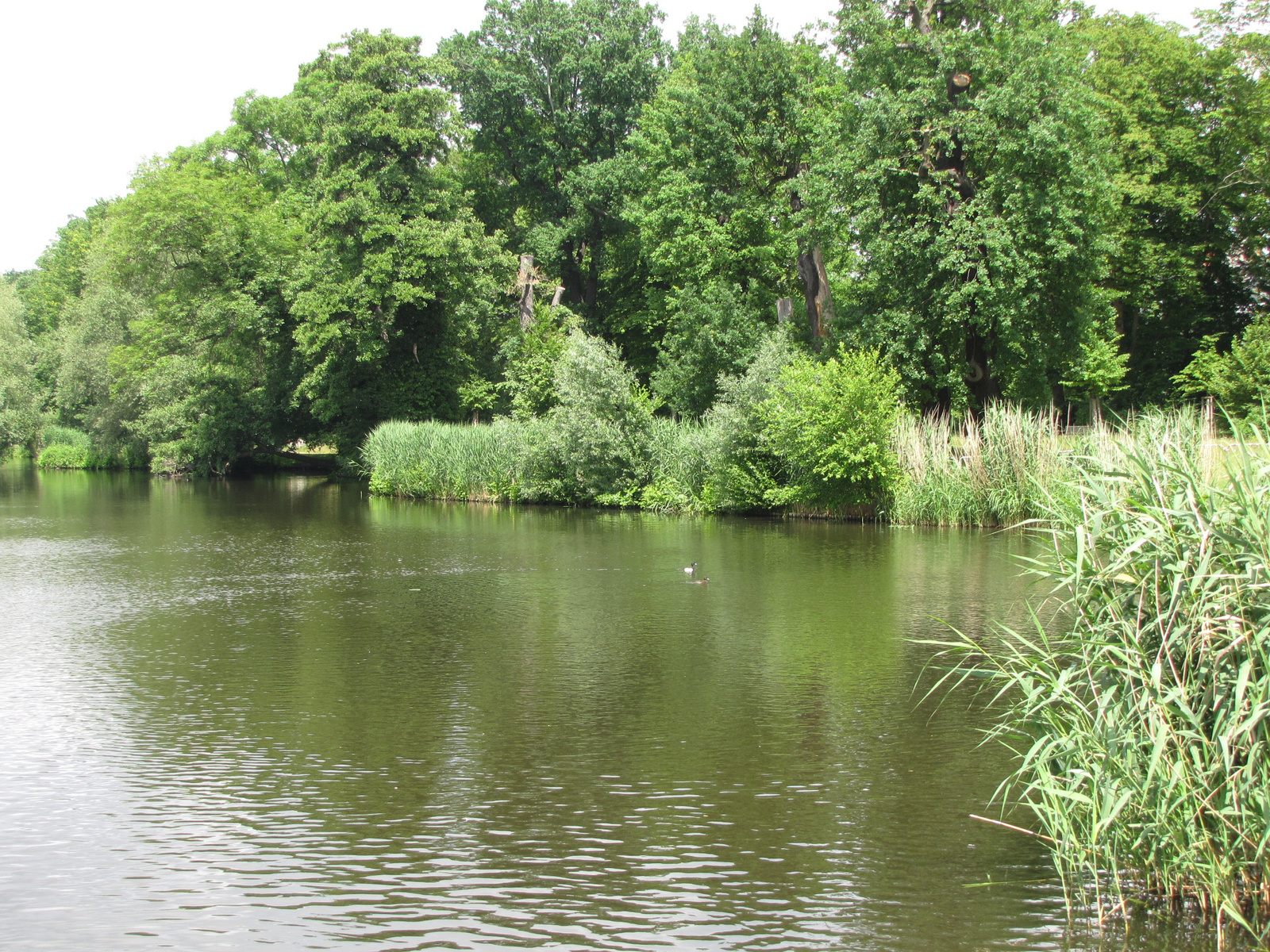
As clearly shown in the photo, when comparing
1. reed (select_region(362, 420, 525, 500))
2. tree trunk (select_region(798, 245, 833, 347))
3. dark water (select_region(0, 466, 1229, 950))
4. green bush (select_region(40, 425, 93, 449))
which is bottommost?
dark water (select_region(0, 466, 1229, 950))

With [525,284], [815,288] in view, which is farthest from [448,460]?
[815,288]

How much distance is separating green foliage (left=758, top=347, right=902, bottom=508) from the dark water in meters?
7.54

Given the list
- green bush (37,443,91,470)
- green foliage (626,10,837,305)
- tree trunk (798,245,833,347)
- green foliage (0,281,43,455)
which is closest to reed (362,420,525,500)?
green foliage (626,10,837,305)

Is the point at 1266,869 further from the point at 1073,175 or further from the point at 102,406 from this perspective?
the point at 102,406

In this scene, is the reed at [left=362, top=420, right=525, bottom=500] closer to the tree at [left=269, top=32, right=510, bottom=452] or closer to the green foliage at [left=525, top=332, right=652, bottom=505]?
the green foliage at [left=525, top=332, right=652, bottom=505]

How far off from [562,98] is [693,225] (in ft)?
44.1

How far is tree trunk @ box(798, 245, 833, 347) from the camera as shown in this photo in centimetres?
3397

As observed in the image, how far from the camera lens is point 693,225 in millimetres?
36000

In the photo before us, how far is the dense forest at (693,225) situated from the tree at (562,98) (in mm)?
141

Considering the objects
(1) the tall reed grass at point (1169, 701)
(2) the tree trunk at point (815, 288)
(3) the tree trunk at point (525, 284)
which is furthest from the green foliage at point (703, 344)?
(1) the tall reed grass at point (1169, 701)

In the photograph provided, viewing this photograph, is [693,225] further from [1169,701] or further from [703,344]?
[1169,701]

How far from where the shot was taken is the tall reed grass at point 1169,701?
505cm

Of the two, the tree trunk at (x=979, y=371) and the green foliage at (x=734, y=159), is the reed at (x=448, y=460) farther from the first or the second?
the tree trunk at (x=979, y=371)

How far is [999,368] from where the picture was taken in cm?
2816
